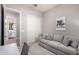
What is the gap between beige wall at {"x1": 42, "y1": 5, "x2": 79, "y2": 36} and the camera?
104 inches

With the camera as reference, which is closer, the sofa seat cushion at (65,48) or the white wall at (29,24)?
the sofa seat cushion at (65,48)

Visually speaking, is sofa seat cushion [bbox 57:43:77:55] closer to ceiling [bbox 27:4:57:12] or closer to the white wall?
the white wall

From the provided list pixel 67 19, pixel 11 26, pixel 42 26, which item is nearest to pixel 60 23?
pixel 67 19

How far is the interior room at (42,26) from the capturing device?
2.48m

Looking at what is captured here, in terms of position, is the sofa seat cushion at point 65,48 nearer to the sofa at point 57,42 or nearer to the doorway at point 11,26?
the sofa at point 57,42

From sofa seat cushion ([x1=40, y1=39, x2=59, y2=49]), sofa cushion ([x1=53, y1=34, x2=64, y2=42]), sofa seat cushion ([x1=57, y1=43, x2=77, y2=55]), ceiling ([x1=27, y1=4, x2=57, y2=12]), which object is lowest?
sofa seat cushion ([x1=57, y1=43, x2=77, y2=55])

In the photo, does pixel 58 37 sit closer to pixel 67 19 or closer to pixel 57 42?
pixel 57 42

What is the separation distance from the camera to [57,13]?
2.77 meters

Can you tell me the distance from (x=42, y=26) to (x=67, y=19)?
827mm

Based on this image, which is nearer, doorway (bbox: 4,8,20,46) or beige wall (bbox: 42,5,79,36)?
doorway (bbox: 4,8,20,46)

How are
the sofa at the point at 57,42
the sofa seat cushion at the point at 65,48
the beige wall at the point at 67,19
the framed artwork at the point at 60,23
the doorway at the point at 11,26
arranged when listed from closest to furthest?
1. the sofa seat cushion at the point at 65,48
2. the doorway at the point at 11,26
3. the sofa at the point at 57,42
4. the beige wall at the point at 67,19
5. the framed artwork at the point at 60,23

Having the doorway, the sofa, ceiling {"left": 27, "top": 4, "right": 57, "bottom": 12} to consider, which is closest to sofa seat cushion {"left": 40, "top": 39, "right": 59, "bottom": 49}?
the sofa

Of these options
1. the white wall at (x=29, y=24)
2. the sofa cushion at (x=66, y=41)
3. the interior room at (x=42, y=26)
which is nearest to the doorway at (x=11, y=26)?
the interior room at (x=42, y=26)
